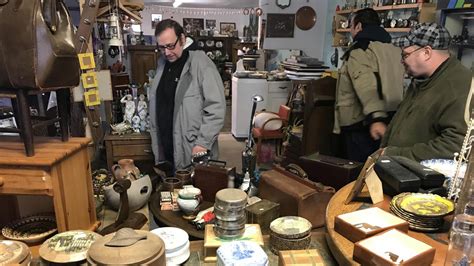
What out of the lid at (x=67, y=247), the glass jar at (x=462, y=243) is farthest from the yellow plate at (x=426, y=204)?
the lid at (x=67, y=247)

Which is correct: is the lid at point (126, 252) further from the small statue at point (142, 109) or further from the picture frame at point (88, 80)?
the small statue at point (142, 109)

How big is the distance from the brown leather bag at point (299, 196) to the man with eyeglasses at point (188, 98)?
878 millimetres

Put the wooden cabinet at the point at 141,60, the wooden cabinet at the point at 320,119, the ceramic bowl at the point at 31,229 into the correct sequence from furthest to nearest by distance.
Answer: the wooden cabinet at the point at 141,60, the wooden cabinet at the point at 320,119, the ceramic bowl at the point at 31,229

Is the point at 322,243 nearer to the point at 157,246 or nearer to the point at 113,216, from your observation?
the point at 157,246

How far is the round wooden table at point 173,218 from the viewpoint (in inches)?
57.9

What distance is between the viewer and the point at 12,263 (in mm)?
970

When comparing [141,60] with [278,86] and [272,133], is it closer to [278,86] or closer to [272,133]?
[278,86]

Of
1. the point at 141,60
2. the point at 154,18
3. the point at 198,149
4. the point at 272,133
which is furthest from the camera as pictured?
the point at 154,18

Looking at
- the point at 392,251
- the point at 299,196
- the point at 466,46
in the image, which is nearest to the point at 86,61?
the point at 299,196

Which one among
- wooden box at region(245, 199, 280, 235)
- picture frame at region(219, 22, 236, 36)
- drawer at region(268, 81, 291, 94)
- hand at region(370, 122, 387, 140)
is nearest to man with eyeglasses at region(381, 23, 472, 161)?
hand at region(370, 122, 387, 140)

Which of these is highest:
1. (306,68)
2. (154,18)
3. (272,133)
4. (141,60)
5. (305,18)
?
(154,18)

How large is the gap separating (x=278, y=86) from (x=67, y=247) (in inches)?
179

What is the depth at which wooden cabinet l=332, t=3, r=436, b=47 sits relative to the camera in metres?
3.18

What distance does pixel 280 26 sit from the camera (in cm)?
528
